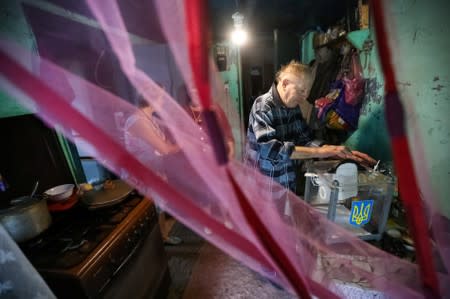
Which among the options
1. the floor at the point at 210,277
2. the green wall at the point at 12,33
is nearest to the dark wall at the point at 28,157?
the green wall at the point at 12,33

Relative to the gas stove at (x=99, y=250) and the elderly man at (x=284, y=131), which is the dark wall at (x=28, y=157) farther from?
the elderly man at (x=284, y=131)

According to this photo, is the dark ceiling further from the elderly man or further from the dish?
the dish

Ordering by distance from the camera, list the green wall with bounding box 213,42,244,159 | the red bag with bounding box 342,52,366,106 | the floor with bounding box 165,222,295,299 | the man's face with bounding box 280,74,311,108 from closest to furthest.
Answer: the man's face with bounding box 280,74,311,108 → the floor with bounding box 165,222,295,299 → the red bag with bounding box 342,52,366,106 → the green wall with bounding box 213,42,244,159

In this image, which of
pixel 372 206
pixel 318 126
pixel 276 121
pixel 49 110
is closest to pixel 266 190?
pixel 276 121

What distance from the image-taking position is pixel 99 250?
0.81m

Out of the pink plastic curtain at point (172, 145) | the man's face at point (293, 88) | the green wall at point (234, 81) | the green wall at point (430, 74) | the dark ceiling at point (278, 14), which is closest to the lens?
the pink plastic curtain at point (172, 145)

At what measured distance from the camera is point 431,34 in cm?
124

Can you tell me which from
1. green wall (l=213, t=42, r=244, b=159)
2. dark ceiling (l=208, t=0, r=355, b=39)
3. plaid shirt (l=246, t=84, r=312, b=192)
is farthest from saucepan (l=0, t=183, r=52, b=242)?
green wall (l=213, t=42, r=244, b=159)

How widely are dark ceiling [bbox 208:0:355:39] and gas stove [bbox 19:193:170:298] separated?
2204 mm

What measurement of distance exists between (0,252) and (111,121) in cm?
140

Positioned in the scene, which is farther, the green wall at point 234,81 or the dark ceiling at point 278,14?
the green wall at point 234,81

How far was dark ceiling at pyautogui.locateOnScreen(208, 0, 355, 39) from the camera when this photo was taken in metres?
2.30

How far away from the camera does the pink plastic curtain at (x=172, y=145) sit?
36 cm

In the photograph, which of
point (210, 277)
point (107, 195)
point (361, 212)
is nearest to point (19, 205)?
point (107, 195)
